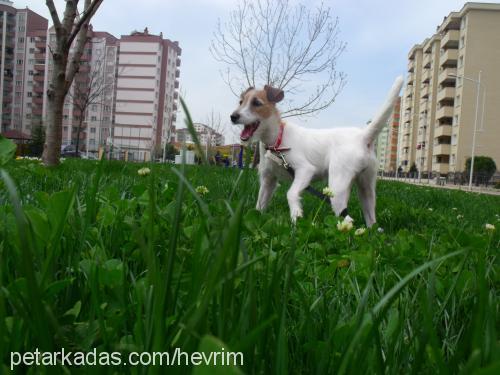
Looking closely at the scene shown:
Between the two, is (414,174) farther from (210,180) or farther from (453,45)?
(210,180)

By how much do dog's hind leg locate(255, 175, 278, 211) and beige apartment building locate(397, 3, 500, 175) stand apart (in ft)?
186

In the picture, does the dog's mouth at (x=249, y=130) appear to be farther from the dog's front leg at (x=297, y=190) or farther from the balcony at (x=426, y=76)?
the balcony at (x=426, y=76)

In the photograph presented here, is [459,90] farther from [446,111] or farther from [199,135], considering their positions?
[199,135]

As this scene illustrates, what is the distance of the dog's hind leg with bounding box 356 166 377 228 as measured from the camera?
4.46 meters

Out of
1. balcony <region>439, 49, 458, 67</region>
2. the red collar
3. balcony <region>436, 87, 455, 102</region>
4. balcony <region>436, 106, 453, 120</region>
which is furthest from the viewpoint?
balcony <region>439, 49, 458, 67</region>

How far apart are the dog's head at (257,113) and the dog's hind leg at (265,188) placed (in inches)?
16.5

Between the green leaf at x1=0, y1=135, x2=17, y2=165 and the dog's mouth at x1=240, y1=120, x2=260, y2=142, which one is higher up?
the dog's mouth at x1=240, y1=120, x2=260, y2=142

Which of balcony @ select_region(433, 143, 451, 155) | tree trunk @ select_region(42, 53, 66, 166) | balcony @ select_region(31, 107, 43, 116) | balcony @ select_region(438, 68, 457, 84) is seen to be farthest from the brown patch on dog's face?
balcony @ select_region(31, 107, 43, 116)

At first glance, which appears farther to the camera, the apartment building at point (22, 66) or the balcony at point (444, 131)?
the apartment building at point (22, 66)

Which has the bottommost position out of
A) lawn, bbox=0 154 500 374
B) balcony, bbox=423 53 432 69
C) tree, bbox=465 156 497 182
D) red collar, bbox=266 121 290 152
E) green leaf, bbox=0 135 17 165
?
lawn, bbox=0 154 500 374

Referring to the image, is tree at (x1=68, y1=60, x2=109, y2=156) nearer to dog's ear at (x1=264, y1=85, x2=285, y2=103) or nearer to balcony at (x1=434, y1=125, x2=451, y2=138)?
dog's ear at (x1=264, y1=85, x2=285, y2=103)

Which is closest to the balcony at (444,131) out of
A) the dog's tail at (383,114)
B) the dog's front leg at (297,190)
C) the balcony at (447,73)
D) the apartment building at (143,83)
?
the balcony at (447,73)

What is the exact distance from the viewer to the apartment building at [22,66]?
97.2 metres

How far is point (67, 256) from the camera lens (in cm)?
135
